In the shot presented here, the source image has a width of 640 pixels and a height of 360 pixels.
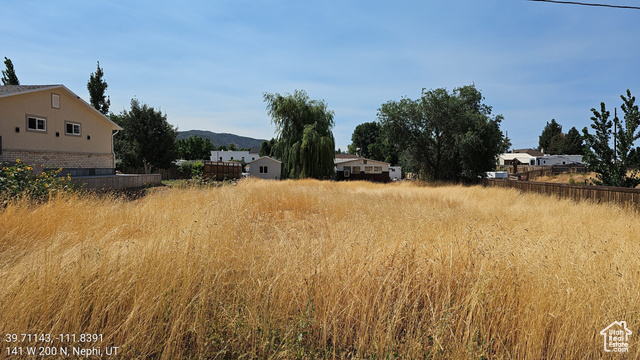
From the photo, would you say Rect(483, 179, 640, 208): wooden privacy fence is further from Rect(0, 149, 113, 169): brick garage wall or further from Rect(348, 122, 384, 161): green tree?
Rect(348, 122, 384, 161): green tree

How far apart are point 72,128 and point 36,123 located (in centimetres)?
252

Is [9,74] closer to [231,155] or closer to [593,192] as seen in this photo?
[593,192]

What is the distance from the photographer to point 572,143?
249 feet

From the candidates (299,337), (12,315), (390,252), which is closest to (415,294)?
(390,252)

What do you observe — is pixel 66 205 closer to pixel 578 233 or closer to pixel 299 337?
pixel 299 337

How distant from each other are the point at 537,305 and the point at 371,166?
47.5m

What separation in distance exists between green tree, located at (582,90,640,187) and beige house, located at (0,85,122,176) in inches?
1055

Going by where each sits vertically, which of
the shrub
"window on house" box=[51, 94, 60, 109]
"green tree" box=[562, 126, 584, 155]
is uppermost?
"green tree" box=[562, 126, 584, 155]

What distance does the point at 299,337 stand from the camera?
233 cm

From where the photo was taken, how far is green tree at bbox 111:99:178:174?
132 feet

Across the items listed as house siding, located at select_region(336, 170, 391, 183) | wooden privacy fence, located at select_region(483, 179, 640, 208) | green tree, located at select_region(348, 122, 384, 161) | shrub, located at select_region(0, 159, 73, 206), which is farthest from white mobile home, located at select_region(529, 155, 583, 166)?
shrub, located at select_region(0, 159, 73, 206)

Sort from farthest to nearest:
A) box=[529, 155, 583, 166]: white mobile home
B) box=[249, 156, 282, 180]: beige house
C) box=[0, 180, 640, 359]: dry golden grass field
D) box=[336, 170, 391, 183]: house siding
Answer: box=[529, 155, 583, 166]: white mobile home → box=[336, 170, 391, 183]: house siding → box=[249, 156, 282, 180]: beige house → box=[0, 180, 640, 359]: dry golden grass field

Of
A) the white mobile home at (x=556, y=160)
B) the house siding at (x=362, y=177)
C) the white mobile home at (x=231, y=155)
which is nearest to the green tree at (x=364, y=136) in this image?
the white mobile home at (x=231, y=155)

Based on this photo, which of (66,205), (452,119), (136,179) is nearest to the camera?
(66,205)
